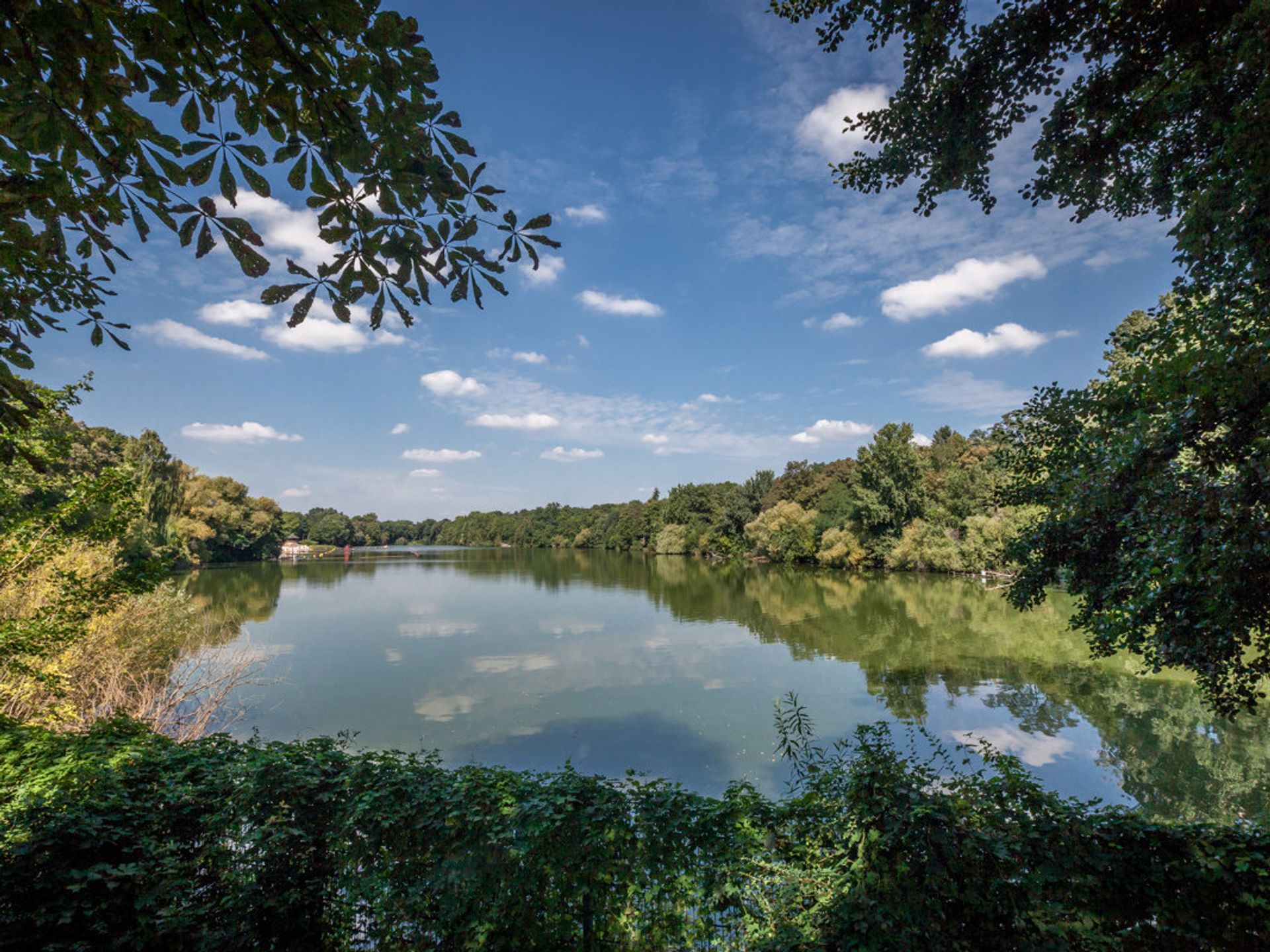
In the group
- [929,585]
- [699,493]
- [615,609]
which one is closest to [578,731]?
[615,609]

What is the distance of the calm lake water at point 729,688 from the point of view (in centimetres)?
Answer: 952

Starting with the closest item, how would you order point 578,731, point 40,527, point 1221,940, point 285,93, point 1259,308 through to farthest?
point 285,93 < point 1221,940 < point 1259,308 < point 40,527 < point 578,731

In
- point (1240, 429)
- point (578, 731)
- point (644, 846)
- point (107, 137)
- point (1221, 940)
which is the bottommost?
point (578, 731)

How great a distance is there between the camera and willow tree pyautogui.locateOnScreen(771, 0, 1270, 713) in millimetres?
3728

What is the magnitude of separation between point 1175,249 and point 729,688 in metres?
12.3

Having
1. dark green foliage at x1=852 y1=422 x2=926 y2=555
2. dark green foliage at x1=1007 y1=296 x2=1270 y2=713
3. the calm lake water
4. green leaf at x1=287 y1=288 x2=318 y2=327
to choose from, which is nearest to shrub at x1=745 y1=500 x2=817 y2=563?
dark green foliage at x1=852 y1=422 x2=926 y2=555

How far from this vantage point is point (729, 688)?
556 inches

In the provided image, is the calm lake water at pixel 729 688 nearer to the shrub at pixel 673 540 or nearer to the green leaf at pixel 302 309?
the green leaf at pixel 302 309

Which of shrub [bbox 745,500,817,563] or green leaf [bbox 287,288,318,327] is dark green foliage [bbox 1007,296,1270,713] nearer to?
green leaf [bbox 287,288,318,327]

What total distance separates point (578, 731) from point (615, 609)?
647 inches

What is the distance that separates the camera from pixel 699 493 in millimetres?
78875

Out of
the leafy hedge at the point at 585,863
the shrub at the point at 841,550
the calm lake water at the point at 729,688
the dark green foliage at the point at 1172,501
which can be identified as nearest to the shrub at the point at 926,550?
the shrub at the point at 841,550

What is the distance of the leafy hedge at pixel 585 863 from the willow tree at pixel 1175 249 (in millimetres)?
1987

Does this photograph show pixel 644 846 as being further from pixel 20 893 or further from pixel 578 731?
pixel 578 731
